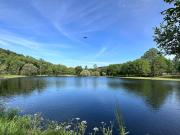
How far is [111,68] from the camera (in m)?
162

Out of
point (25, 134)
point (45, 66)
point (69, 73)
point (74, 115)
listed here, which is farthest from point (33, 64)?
point (25, 134)

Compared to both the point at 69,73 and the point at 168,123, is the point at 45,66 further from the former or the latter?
the point at 168,123

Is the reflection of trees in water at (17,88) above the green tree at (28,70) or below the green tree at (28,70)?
below

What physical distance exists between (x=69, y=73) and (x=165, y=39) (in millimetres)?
174355

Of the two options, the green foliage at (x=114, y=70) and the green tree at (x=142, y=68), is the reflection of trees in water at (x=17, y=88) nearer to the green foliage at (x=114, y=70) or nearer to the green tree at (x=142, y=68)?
the green tree at (x=142, y=68)

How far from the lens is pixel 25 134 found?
24.0ft

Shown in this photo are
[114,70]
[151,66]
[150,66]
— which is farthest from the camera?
[114,70]

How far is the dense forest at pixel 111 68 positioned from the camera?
113125 mm

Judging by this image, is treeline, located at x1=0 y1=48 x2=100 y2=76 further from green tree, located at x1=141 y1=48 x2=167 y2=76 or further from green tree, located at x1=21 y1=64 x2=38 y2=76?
green tree, located at x1=141 y1=48 x2=167 y2=76

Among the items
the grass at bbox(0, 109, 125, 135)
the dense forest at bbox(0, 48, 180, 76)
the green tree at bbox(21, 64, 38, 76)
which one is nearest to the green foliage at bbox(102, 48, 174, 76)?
the dense forest at bbox(0, 48, 180, 76)

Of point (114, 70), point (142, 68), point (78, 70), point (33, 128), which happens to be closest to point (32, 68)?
point (78, 70)

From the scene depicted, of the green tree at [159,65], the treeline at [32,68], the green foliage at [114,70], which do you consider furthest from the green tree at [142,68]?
the treeline at [32,68]

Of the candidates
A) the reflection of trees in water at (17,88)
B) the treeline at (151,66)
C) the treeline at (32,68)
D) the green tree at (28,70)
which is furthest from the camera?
the green tree at (28,70)

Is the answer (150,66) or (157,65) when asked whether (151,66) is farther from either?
(157,65)
